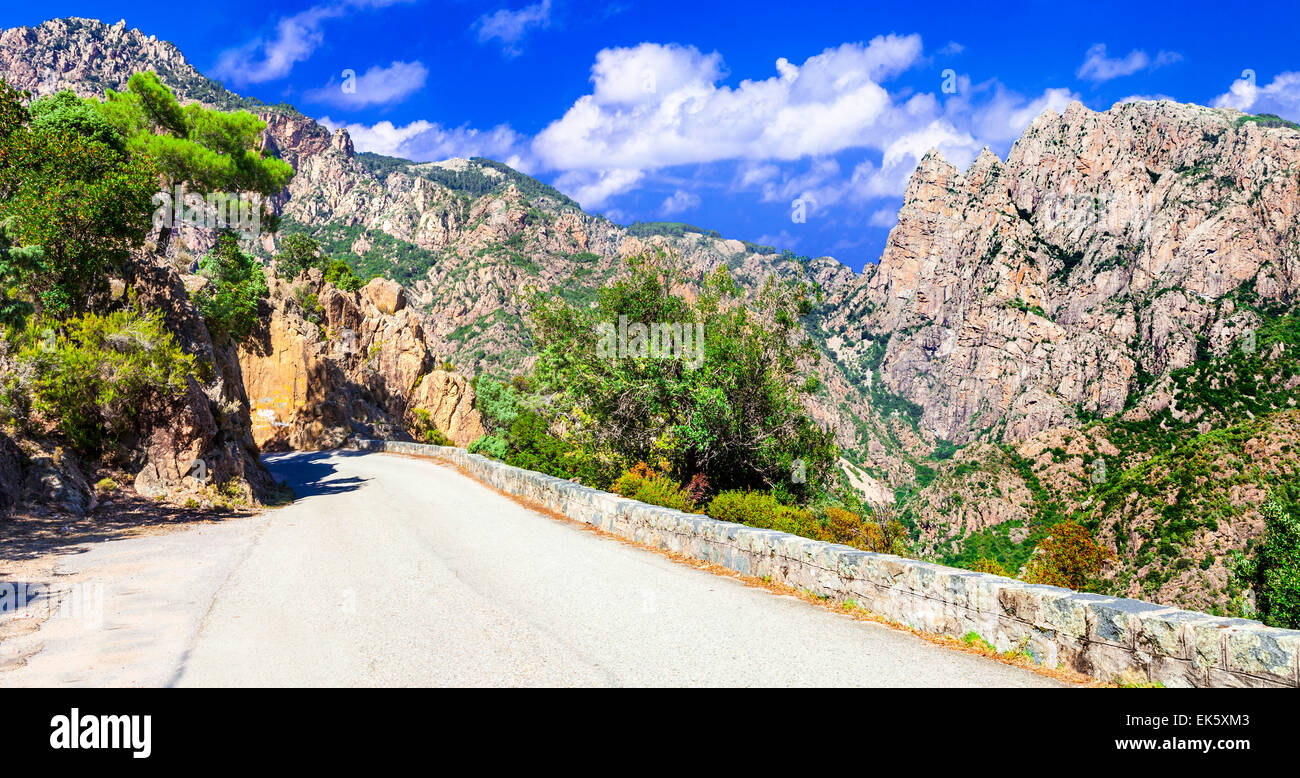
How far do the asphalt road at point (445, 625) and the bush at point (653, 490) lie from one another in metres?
2.49

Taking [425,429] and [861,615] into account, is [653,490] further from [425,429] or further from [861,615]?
[425,429]

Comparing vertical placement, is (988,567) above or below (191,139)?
below

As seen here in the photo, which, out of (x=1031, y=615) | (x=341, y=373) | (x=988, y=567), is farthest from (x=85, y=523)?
(x=341, y=373)

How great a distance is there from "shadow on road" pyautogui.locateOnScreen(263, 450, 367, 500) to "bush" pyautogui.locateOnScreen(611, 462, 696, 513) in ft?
32.6

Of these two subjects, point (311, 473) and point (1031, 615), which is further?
point (311, 473)

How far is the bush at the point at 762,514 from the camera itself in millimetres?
11164

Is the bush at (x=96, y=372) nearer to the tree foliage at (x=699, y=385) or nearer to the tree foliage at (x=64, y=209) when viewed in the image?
the tree foliage at (x=64, y=209)

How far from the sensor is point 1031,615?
5.98 meters

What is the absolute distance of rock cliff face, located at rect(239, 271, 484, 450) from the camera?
116 ft

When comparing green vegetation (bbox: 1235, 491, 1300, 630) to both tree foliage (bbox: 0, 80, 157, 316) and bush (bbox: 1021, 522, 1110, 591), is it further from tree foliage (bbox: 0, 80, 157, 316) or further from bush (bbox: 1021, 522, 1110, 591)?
tree foliage (bbox: 0, 80, 157, 316)

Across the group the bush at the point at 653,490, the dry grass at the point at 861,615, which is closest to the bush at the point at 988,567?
the dry grass at the point at 861,615

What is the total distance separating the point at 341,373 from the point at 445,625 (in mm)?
40134

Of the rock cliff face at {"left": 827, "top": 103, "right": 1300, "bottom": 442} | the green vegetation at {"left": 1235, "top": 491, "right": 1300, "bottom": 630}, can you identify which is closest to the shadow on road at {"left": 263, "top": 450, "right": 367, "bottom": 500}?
the green vegetation at {"left": 1235, "top": 491, "right": 1300, "bottom": 630}
